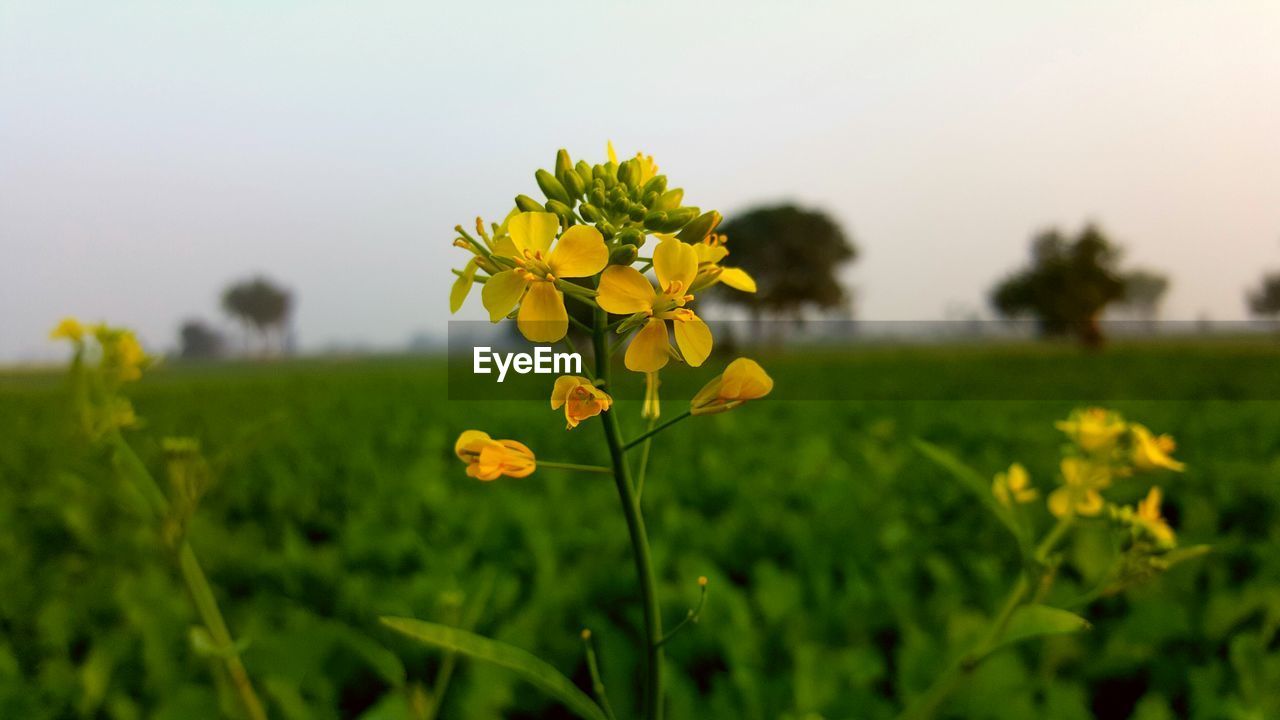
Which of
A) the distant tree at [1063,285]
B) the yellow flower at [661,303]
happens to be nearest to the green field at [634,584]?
the yellow flower at [661,303]

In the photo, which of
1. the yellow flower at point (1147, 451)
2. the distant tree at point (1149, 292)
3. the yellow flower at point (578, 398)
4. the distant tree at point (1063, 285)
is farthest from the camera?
the distant tree at point (1149, 292)

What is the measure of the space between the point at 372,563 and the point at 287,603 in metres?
0.31

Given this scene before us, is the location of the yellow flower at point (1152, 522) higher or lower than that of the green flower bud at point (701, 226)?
lower

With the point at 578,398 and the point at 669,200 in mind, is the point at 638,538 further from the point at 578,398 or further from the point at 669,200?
the point at 669,200

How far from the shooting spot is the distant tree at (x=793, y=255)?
37094 mm

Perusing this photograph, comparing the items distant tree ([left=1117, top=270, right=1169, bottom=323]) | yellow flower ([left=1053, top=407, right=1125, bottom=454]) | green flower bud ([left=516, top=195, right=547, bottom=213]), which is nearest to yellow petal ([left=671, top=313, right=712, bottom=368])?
green flower bud ([left=516, top=195, right=547, bottom=213])

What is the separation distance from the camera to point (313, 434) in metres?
4.75

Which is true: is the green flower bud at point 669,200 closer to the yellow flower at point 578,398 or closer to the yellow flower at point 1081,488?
the yellow flower at point 578,398

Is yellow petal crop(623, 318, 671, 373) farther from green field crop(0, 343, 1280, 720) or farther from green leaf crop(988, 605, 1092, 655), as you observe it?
green leaf crop(988, 605, 1092, 655)

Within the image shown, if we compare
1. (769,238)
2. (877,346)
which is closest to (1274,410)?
(877,346)

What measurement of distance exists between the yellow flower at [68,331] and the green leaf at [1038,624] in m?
1.55

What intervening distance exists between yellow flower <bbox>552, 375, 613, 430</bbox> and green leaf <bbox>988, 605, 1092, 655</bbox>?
1.91 ft

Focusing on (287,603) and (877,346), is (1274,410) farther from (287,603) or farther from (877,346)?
(877,346)

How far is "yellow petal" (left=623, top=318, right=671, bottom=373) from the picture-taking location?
61 cm
